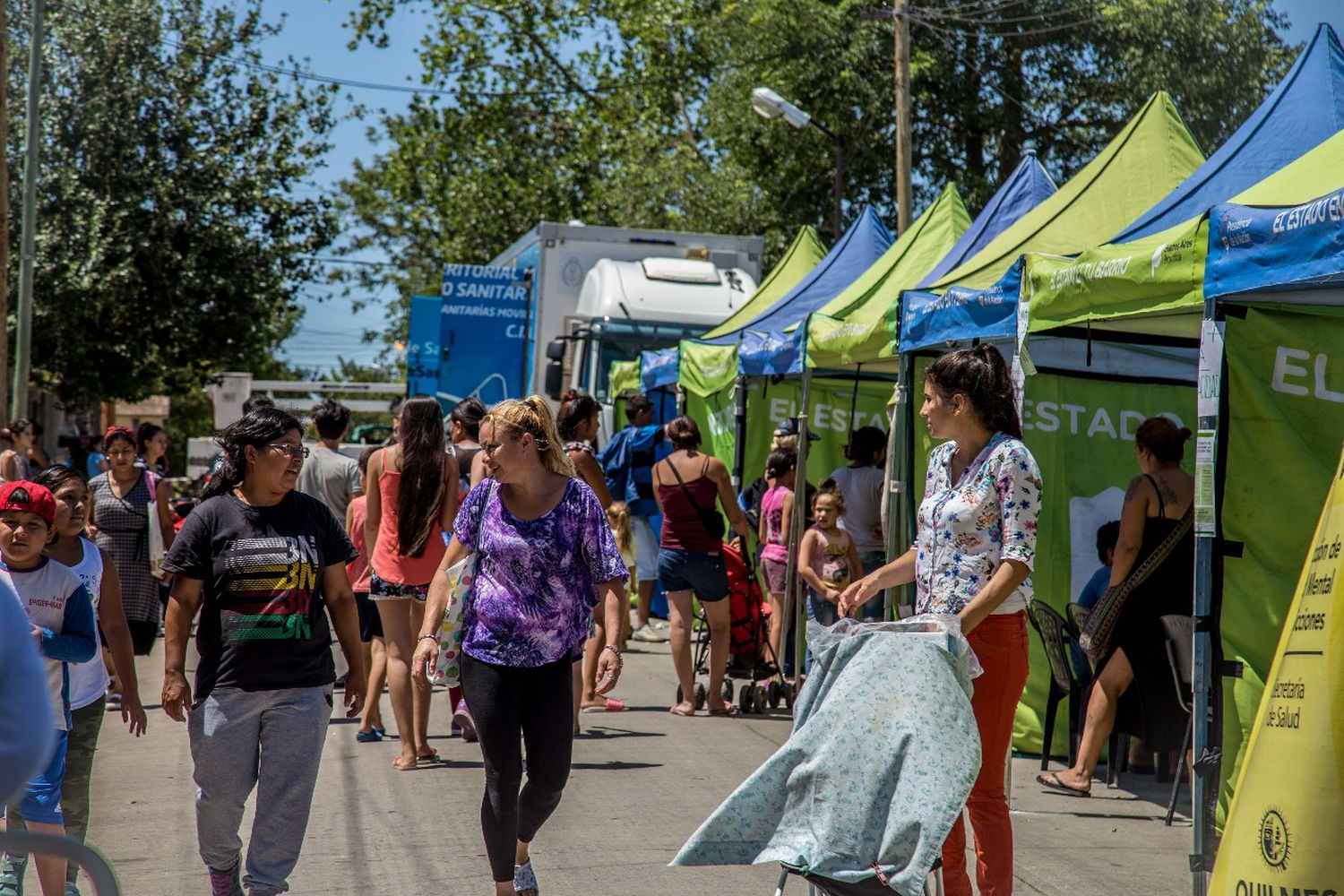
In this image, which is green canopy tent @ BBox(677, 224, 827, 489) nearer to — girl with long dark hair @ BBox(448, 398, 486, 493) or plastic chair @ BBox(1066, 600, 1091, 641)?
girl with long dark hair @ BBox(448, 398, 486, 493)

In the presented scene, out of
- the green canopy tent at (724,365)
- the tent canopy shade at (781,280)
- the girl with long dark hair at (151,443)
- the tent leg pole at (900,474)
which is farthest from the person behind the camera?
the tent canopy shade at (781,280)

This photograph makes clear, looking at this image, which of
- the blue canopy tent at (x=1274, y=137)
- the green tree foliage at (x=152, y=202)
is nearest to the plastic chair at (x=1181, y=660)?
the blue canopy tent at (x=1274, y=137)

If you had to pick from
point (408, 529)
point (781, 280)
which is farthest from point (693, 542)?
point (781, 280)

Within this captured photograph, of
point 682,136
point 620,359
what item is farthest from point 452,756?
point 682,136

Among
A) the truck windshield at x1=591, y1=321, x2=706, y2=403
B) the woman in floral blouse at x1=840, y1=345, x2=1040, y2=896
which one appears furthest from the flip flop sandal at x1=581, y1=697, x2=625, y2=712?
the truck windshield at x1=591, y1=321, x2=706, y2=403

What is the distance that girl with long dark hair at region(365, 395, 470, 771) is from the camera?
24.5 feet

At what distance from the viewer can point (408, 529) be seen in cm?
752

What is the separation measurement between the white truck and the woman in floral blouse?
11304 mm

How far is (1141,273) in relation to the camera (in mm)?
5617

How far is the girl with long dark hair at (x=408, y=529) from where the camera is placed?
7465mm

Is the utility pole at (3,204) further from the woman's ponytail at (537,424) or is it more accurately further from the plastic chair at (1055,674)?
the plastic chair at (1055,674)

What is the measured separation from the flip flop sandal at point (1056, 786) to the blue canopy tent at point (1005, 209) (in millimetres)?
3444

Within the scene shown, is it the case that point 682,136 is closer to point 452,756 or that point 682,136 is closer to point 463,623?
point 452,756

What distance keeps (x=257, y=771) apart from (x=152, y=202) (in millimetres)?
26276
